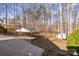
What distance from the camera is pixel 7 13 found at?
57.9 inches

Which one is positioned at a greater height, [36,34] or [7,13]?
[7,13]

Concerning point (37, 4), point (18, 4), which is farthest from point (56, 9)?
point (18, 4)

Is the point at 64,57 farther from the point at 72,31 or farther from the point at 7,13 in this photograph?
the point at 7,13

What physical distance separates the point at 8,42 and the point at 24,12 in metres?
0.26

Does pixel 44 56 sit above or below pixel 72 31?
below

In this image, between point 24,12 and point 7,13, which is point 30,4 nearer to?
point 24,12

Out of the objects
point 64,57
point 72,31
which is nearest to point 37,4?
point 72,31

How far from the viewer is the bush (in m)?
1.46

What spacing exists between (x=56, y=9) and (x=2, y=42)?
1.55 feet

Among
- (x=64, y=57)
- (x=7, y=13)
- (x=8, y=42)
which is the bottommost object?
(x=64, y=57)

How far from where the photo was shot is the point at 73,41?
1462 mm

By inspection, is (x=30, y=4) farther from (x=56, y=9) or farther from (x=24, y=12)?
(x=56, y=9)

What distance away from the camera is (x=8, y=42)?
148 centimetres

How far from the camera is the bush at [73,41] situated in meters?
1.46
